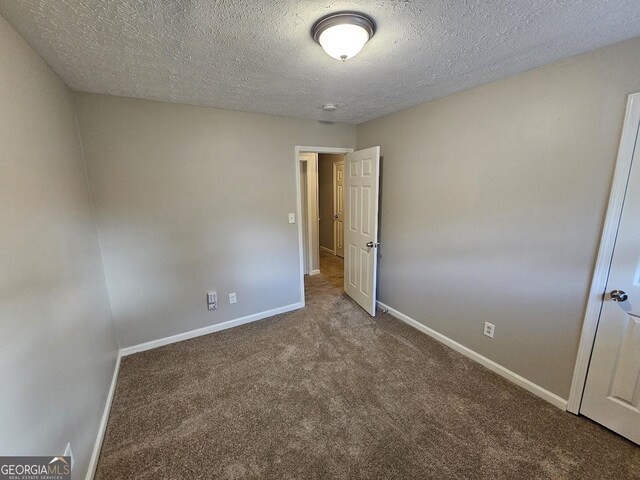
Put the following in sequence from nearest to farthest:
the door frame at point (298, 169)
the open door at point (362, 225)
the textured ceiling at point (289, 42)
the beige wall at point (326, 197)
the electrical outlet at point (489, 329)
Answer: the textured ceiling at point (289, 42) → the electrical outlet at point (489, 329) → the open door at point (362, 225) → the door frame at point (298, 169) → the beige wall at point (326, 197)

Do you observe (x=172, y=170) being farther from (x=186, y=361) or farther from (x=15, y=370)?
(x=15, y=370)

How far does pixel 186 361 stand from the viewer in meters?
2.45

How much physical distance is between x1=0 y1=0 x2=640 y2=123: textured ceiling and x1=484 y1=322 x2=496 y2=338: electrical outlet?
1.89 metres

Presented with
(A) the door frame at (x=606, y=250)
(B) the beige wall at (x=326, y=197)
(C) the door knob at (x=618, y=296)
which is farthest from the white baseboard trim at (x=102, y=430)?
(B) the beige wall at (x=326, y=197)

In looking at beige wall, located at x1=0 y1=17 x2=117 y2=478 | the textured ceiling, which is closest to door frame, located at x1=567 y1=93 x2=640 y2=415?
the textured ceiling

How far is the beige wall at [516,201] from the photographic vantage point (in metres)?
1.60

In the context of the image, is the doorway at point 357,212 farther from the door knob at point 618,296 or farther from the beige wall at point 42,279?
the beige wall at point 42,279

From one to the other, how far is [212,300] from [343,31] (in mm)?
2596

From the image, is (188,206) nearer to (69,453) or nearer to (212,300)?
(212,300)

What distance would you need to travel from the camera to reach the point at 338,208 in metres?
5.48

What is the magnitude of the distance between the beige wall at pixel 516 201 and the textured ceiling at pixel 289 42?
202 mm

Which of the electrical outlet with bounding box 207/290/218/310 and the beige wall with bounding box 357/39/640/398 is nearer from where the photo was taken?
the beige wall with bounding box 357/39/640/398

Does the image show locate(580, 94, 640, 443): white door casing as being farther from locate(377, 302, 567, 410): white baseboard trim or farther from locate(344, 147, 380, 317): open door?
locate(344, 147, 380, 317): open door

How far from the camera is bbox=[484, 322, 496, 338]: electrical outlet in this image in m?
2.22
